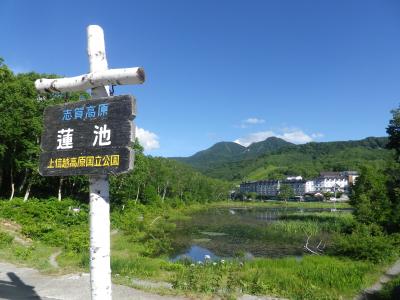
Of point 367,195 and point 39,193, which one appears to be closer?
point 367,195

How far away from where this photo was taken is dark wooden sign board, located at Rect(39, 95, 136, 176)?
5.12 m

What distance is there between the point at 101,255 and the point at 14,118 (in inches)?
1076

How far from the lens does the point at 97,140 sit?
5.29 m

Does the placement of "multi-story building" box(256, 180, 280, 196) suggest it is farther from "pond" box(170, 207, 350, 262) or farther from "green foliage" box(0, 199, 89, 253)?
"green foliage" box(0, 199, 89, 253)

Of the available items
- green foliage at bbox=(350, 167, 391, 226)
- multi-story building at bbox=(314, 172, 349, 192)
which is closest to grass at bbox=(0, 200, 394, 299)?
green foliage at bbox=(350, 167, 391, 226)

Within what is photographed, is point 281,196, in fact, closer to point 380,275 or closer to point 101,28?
point 380,275

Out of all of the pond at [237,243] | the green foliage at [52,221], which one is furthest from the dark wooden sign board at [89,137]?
the pond at [237,243]

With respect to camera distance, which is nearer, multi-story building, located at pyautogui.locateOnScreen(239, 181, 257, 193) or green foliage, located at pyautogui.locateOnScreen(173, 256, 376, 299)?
green foliage, located at pyautogui.locateOnScreen(173, 256, 376, 299)

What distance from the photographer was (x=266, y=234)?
37.8m

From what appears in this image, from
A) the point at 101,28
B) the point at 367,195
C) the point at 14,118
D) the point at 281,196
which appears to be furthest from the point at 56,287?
the point at 281,196

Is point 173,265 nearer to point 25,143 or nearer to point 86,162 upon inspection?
point 86,162

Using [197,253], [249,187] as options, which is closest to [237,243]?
[197,253]

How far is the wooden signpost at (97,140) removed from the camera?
516 centimetres

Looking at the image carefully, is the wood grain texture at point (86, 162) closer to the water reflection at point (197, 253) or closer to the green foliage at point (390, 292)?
the green foliage at point (390, 292)
